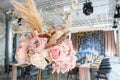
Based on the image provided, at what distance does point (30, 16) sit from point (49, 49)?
0.93 ft

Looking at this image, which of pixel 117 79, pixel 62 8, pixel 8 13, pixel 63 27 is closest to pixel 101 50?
pixel 117 79

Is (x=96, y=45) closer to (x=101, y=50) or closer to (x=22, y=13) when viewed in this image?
(x=101, y=50)

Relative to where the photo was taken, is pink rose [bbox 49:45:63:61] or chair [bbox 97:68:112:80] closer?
pink rose [bbox 49:45:63:61]

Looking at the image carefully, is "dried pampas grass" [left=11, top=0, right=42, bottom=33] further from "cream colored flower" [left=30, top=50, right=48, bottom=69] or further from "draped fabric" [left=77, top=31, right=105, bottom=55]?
"draped fabric" [left=77, top=31, right=105, bottom=55]

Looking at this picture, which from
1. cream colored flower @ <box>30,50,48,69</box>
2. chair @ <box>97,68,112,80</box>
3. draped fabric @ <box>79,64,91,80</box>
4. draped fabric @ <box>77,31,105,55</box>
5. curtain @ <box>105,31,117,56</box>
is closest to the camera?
cream colored flower @ <box>30,50,48,69</box>

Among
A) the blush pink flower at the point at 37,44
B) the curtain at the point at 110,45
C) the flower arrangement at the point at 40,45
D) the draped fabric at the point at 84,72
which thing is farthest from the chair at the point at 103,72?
the curtain at the point at 110,45

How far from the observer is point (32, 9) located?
1.15 metres

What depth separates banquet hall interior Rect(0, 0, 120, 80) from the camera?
45.2 inches

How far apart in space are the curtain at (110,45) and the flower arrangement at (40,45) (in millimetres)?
12013

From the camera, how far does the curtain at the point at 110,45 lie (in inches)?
489

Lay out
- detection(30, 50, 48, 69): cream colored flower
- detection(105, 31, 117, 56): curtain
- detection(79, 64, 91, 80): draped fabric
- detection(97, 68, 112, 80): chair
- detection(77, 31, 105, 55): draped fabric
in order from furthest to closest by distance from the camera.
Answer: detection(77, 31, 105, 55): draped fabric
detection(105, 31, 117, 56): curtain
detection(97, 68, 112, 80): chair
detection(79, 64, 91, 80): draped fabric
detection(30, 50, 48, 69): cream colored flower

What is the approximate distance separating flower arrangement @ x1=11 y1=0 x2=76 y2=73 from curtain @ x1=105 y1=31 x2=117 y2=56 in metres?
12.0

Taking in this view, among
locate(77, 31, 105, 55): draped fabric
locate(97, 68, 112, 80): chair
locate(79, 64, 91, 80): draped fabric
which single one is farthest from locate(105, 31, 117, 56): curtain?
locate(79, 64, 91, 80): draped fabric

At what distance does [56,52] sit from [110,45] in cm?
1212
